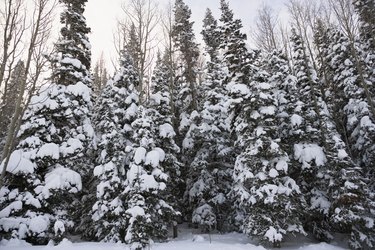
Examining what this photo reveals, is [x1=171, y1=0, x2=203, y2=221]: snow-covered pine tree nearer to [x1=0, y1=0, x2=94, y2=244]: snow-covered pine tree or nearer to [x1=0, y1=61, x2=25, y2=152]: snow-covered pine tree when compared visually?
[x1=0, y1=0, x2=94, y2=244]: snow-covered pine tree

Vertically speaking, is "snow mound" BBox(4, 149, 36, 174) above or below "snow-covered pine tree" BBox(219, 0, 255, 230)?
below

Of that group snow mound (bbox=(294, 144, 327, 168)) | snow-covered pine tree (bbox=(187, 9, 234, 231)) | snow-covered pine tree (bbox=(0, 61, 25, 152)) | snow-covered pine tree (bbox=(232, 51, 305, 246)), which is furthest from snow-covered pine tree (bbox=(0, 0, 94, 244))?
snow mound (bbox=(294, 144, 327, 168))

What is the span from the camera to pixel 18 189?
13.6 metres

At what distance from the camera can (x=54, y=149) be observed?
14.0 metres

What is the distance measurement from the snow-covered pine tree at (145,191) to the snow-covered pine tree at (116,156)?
707 millimetres

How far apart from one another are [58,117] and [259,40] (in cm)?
1695

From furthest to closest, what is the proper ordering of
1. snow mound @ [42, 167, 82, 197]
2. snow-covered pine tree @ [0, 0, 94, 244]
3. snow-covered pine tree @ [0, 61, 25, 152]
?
snow mound @ [42, 167, 82, 197] < snow-covered pine tree @ [0, 0, 94, 244] < snow-covered pine tree @ [0, 61, 25, 152]

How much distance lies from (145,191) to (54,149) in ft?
15.7

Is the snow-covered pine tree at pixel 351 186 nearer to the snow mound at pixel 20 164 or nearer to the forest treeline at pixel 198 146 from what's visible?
the forest treeline at pixel 198 146

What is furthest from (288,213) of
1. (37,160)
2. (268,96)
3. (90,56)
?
(90,56)

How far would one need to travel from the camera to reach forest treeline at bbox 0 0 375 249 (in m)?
13.5

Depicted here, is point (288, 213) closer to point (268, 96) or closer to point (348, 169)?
point (348, 169)

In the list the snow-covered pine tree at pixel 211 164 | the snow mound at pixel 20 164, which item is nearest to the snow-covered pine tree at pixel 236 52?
the snow-covered pine tree at pixel 211 164

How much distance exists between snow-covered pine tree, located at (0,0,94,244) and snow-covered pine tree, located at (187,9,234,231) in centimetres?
782
